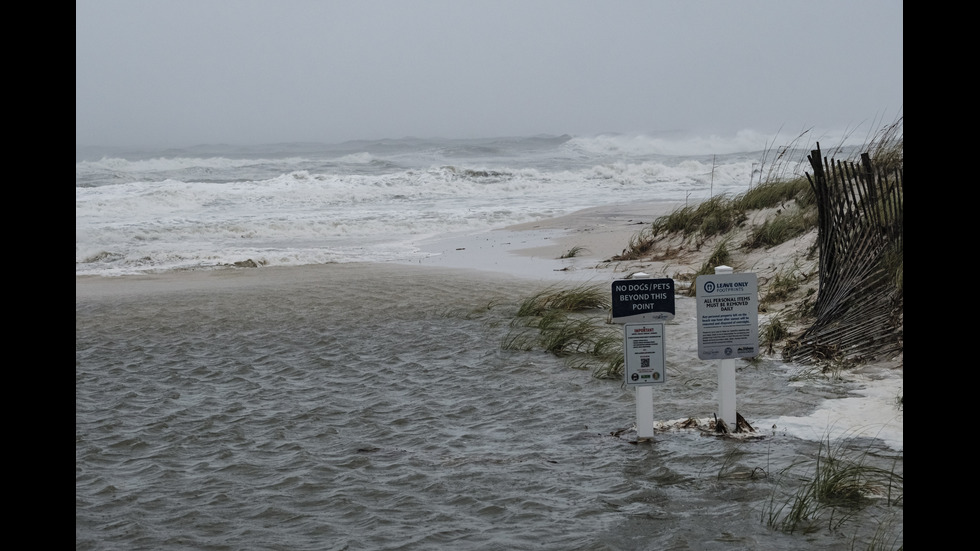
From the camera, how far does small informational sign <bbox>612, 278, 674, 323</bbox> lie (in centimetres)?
552

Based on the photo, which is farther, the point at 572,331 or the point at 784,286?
the point at 784,286

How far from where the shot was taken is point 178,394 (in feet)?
23.1

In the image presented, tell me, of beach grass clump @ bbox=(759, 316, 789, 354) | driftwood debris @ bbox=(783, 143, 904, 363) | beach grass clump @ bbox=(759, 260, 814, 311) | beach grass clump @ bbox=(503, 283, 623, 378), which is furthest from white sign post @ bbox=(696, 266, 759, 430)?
beach grass clump @ bbox=(759, 260, 814, 311)

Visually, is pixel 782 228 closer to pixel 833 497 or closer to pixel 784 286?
pixel 784 286

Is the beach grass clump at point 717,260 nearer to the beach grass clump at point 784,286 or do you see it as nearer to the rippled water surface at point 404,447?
the beach grass clump at point 784,286

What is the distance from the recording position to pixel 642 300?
5574 mm

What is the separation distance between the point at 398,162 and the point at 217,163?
9.52m

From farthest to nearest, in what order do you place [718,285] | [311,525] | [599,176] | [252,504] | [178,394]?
[599,176] < [178,394] < [718,285] < [252,504] < [311,525]

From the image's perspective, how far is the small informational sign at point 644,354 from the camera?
5.52 m

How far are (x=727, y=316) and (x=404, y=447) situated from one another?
82.4 inches

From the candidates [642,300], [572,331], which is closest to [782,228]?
[572,331]

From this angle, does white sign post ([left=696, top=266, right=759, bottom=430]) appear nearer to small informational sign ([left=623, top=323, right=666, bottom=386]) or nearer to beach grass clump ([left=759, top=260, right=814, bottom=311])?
small informational sign ([left=623, top=323, right=666, bottom=386])
